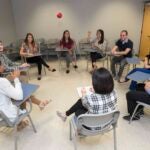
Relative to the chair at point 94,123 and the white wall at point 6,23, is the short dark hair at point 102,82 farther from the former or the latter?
the white wall at point 6,23

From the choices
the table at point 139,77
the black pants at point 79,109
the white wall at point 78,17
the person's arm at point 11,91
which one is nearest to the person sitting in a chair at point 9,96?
the person's arm at point 11,91

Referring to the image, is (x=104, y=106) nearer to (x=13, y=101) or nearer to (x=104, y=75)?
(x=104, y=75)

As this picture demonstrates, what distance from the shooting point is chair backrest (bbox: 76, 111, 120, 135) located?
5.48 feet

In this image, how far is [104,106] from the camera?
175 centimetres

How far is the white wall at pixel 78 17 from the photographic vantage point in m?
5.97

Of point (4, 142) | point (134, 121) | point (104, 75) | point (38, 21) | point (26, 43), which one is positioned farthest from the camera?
point (38, 21)

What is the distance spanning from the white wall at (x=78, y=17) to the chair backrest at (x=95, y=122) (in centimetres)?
484

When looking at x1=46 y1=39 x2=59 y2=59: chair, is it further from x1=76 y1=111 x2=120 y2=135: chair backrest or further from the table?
x1=76 y1=111 x2=120 y2=135: chair backrest

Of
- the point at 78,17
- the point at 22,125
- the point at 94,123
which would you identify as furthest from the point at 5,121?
the point at 78,17

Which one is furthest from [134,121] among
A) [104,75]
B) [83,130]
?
[104,75]

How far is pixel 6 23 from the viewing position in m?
5.47

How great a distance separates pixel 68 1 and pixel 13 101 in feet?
15.4

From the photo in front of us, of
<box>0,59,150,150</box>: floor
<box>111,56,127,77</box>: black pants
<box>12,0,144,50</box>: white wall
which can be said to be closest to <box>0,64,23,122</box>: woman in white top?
<box>0,59,150,150</box>: floor

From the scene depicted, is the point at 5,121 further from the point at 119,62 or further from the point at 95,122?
the point at 119,62
